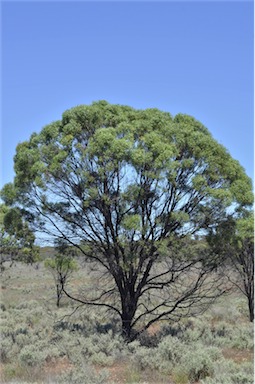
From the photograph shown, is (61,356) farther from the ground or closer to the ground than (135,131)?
closer to the ground

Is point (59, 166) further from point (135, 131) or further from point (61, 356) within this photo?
point (61, 356)

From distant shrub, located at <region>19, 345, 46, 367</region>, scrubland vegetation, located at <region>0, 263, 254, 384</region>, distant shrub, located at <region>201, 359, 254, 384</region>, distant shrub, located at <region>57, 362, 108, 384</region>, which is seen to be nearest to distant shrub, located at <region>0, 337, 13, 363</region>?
scrubland vegetation, located at <region>0, 263, 254, 384</region>

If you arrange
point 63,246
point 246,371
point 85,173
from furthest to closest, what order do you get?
point 63,246
point 85,173
point 246,371

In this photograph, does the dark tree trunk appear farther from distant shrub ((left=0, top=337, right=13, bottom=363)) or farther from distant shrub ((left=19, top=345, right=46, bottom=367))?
distant shrub ((left=19, top=345, right=46, bottom=367))

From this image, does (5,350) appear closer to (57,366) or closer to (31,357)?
(31,357)

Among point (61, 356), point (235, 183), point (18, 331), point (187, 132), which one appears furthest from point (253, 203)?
point (18, 331)

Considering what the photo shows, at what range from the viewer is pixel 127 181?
13.7 m

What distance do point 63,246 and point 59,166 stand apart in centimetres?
381

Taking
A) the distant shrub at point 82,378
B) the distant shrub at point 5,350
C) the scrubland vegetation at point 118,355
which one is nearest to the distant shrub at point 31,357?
the scrubland vegetation at point 118,355

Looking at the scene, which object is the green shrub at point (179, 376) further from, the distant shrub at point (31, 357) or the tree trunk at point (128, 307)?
the tree trunk at point (128, 307)

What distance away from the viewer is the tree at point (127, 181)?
1338cm

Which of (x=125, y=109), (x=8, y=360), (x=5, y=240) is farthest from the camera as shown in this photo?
(x=5, y=240)

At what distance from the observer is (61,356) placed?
12.6 meters

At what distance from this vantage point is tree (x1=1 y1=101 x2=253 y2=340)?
13375 millimetres
